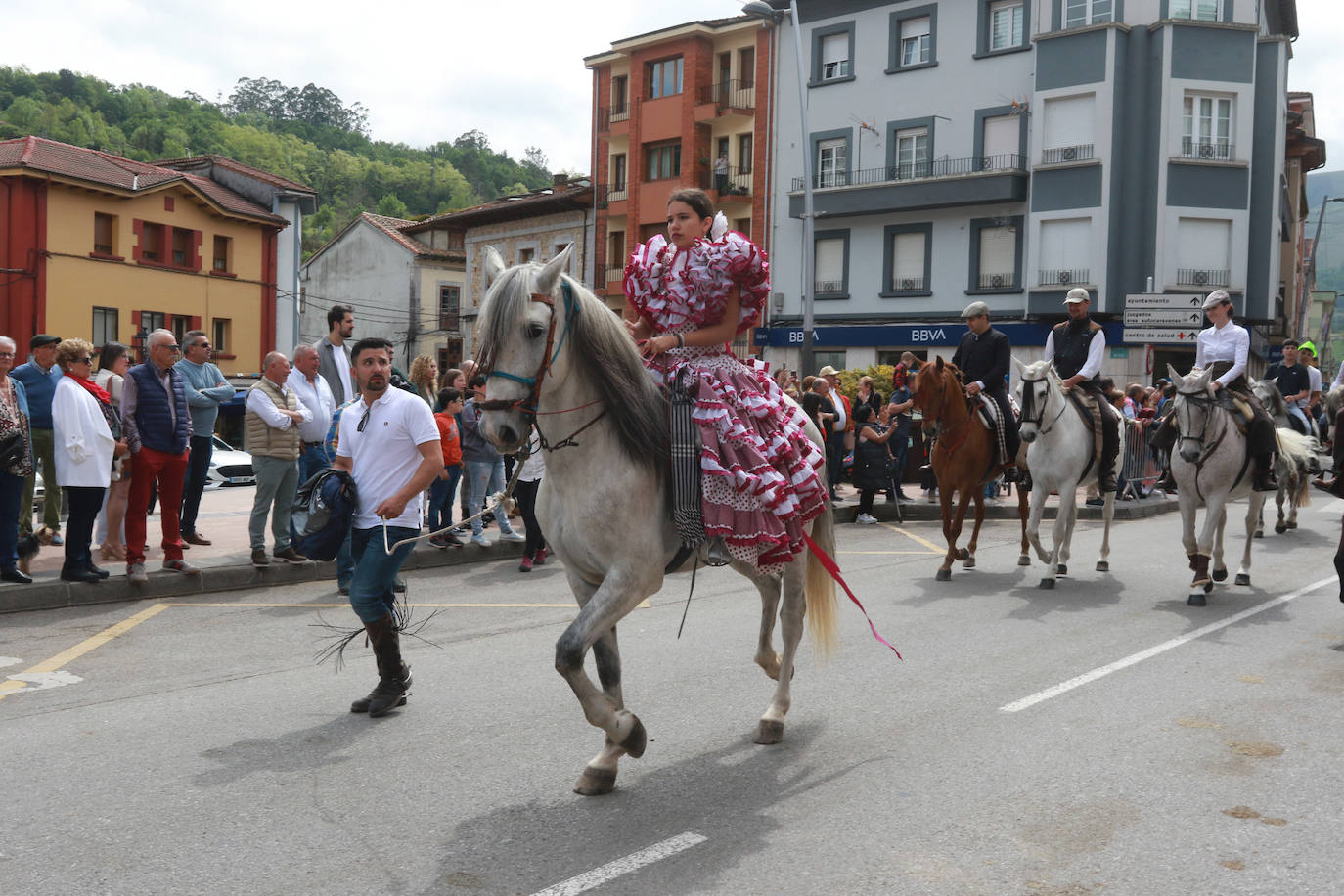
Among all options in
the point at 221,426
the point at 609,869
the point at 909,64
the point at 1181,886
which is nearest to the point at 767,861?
the point at 609,869

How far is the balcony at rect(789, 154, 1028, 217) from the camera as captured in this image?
33.8 meters

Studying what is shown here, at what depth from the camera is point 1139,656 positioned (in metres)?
7.39

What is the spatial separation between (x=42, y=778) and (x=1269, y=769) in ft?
17.8

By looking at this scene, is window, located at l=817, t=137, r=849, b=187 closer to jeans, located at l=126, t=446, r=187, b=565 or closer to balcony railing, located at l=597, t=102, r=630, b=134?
balcony railing, located at l=597, t=102, r=630, b=134

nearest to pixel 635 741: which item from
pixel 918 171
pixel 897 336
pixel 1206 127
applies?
pixel 897 336

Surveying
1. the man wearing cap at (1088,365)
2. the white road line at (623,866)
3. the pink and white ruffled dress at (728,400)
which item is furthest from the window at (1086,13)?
the white road line at (623,866)

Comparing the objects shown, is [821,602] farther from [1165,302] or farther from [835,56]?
[835,56]

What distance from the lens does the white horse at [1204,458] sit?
32.4 ft

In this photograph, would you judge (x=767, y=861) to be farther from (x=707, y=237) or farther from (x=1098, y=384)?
(x=1098, y=384)

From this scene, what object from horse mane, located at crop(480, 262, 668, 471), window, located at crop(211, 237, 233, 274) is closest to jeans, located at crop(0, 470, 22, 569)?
horse mane, located at crop(480, 262, 668, 471)

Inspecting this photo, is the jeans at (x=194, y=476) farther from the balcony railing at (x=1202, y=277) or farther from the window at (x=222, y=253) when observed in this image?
the window at (x=222, y=253)

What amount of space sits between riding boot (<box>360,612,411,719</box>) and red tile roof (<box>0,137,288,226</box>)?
36.8 meters

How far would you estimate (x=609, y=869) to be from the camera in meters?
3.96

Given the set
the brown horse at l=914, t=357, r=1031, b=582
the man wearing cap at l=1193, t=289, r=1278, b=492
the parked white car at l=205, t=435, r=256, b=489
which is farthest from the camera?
the parked white car at l=205, t=435, r=256, b=489
